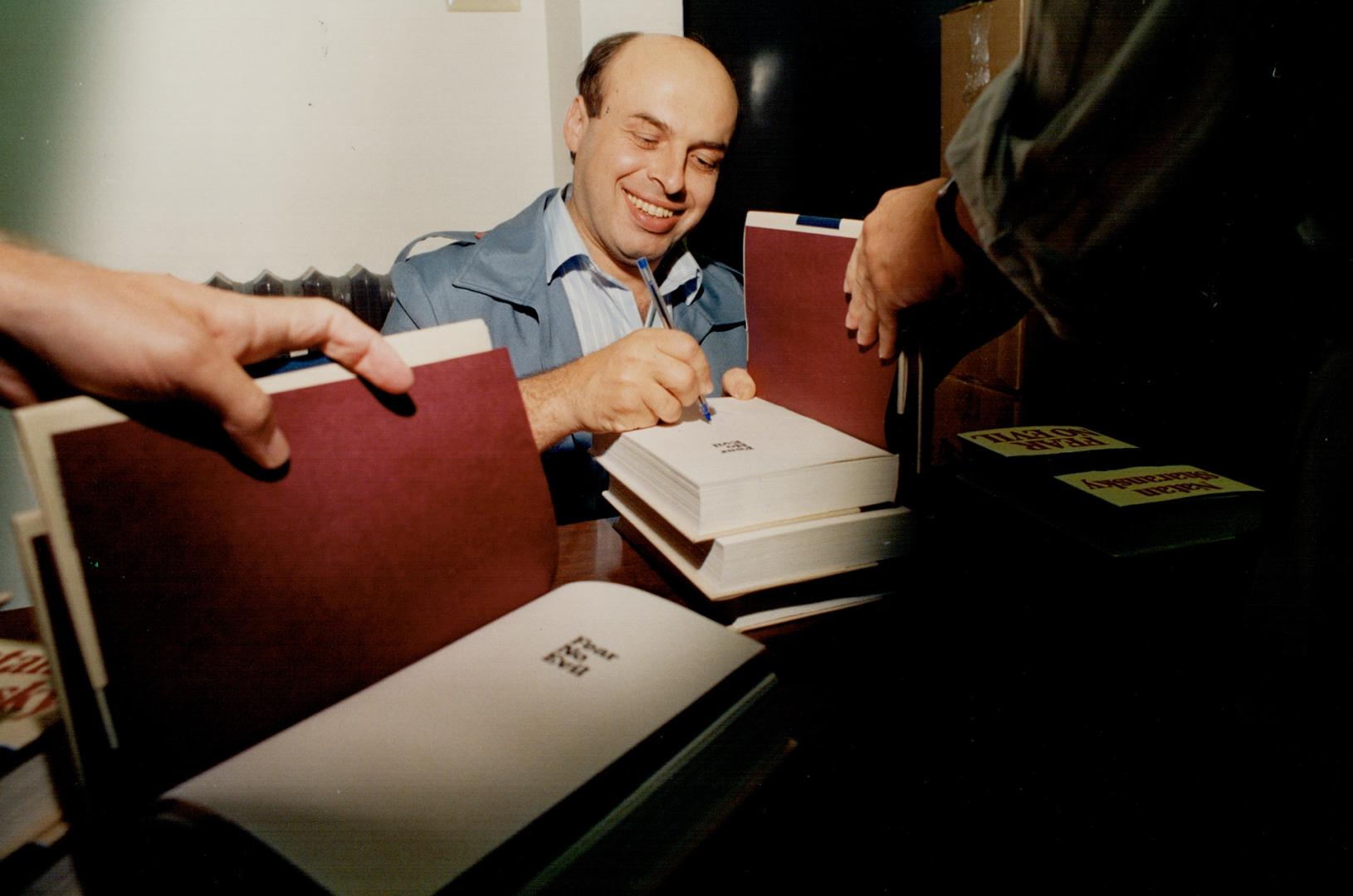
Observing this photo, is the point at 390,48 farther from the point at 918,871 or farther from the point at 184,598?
the point at 918,871

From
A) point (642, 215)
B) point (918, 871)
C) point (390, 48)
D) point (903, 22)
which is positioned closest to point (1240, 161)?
point (918, 871)

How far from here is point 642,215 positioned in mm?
1635

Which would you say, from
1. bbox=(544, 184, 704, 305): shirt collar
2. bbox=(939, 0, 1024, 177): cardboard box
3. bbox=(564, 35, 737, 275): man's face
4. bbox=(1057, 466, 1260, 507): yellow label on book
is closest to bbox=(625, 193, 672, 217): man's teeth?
bbox=(564, 35, 737, 275): man's face

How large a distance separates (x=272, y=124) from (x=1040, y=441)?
82.9 inches

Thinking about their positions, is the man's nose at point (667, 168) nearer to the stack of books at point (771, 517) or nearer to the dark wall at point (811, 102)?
the dark wall at point (811, 102)

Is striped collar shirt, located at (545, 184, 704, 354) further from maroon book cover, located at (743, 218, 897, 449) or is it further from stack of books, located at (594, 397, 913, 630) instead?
stack of books, located at (594, 397, 913, 630)

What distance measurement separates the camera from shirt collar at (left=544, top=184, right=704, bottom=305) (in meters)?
1.63

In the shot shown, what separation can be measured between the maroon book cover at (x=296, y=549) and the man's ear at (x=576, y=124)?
4.59 ft

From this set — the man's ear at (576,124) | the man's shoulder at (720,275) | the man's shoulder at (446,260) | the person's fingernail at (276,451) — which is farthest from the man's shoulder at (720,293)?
the person's fingernail at (276,451)

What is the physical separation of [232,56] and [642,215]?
1266 millimetres

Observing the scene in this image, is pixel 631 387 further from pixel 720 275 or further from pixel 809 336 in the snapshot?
pixel 720 275

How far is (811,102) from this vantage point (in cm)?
192

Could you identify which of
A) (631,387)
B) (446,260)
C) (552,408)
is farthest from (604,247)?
(631,387)

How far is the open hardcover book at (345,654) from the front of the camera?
353 millimetres
